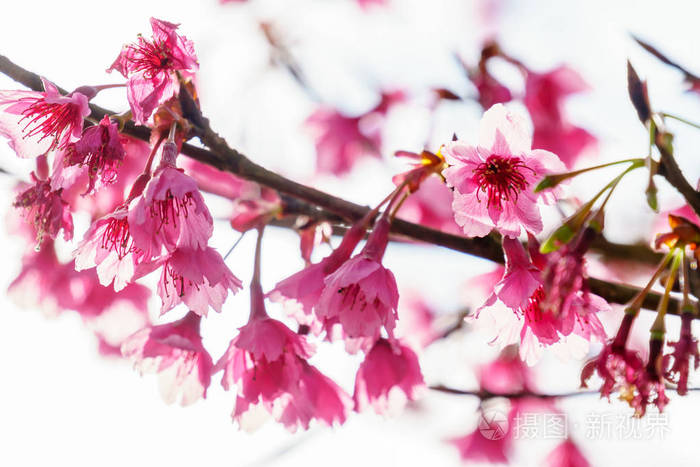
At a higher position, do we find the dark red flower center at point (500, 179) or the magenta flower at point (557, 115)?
the dark red flower center at point (500, 179)

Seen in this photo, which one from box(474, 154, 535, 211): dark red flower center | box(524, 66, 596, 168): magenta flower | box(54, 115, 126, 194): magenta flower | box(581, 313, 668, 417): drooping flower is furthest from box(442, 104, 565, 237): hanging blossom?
box(524, 66, 596, 168): magenta flower

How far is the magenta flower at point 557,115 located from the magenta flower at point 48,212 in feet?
5.94

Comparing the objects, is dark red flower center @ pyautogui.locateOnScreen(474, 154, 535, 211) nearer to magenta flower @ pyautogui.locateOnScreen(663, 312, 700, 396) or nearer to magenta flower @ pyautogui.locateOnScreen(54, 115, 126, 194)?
magenta flower @ pyautogui.locateOnScreen(663, 312, 700, 396)

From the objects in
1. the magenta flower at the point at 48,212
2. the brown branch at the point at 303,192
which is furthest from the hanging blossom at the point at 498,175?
the magenta flower at the point at 48,212

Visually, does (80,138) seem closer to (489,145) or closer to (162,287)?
(162,287)

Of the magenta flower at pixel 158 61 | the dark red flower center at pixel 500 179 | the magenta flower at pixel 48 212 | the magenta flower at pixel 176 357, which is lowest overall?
the magenta flower at pixel 176 357

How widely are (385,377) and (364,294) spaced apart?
37 cm

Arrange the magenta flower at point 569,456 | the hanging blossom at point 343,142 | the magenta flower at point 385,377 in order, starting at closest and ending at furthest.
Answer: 1. the magenta flower at point 385,377
2. the magenta flower at point 569,456
3. the hanging blossom at point 343,142

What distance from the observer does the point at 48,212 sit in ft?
3.83

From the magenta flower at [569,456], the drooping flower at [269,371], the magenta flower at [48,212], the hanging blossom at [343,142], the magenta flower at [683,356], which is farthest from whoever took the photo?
the hanging blossom at [343,142]

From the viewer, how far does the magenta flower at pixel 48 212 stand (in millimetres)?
1162

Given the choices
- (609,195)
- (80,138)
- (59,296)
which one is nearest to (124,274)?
(80,138)

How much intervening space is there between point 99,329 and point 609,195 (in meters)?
1.82

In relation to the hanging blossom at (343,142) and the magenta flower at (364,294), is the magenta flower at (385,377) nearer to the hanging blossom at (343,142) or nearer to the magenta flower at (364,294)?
the magenta flower at (364,294)
